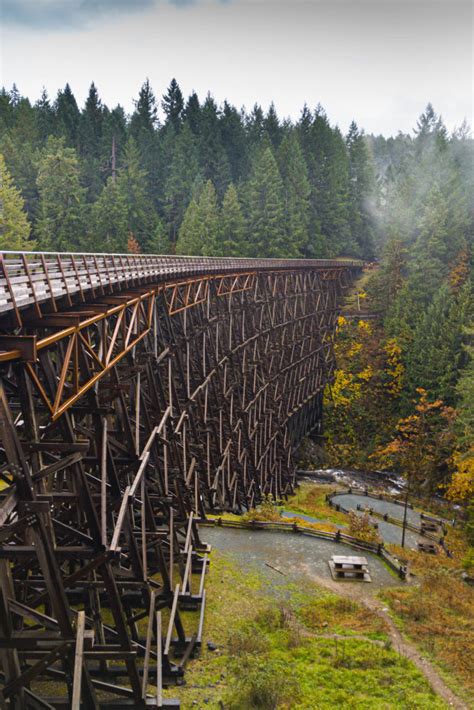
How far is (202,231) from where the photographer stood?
5191cm

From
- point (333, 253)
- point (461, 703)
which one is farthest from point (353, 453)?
point (461, 703)

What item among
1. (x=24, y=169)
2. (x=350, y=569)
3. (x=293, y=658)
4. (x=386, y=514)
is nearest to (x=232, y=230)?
(x=24, y=169)

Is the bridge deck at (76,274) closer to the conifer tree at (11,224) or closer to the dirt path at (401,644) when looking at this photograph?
the dirt path at (401,644)

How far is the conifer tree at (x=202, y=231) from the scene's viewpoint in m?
51.5

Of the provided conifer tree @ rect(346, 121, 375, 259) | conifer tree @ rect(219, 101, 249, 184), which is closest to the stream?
conifer tree @ rect(346, 121, 375, 259)

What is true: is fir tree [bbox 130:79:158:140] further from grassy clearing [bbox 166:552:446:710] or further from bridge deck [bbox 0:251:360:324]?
grassy clearing [bbox 166:552:446:710]

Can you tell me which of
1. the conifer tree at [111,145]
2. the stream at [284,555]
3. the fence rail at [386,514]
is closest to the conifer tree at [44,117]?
the conifer tree at [111,145]

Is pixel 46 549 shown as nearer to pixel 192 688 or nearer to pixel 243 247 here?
pixel 192 688

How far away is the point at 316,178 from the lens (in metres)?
66.8

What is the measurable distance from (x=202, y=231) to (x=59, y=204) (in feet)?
45.8

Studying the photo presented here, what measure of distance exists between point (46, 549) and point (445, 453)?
1346 inches

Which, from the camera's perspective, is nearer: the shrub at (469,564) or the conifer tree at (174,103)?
the shrub at (469,564)

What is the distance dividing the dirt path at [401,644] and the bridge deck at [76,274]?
11.8 m

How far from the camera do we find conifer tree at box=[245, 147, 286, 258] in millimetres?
52688
